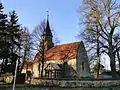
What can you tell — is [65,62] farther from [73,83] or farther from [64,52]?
[73,83]

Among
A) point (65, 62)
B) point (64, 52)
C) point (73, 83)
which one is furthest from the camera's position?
point (64, 52)

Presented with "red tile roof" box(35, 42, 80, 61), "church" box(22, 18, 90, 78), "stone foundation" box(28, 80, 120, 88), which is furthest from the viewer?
"red tile roof" box(35, 42, 80, 61)

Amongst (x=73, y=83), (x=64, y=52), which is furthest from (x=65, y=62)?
Result: (x=73, y=83)

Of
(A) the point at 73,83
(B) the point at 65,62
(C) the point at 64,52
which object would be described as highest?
(C) the point at 64,52

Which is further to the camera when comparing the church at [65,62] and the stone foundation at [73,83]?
the church at [65,62]

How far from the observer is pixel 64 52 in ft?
175

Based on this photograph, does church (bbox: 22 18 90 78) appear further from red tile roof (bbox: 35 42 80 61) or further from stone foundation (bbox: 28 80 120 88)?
stone foundation (bbox: 28 80 120 88)

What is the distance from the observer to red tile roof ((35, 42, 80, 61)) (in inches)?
2009

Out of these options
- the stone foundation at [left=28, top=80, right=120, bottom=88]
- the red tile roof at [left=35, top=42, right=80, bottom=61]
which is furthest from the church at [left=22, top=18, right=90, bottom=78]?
the stone foundation at [left=28, top=80, right=120, bottom=88]

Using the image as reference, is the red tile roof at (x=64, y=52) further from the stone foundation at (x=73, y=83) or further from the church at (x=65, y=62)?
the stone foundation at (x=73, y=83)

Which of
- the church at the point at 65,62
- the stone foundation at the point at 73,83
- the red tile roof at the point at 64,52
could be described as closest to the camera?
the stone foundation at the point at 73,83

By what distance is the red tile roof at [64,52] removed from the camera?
5103cm

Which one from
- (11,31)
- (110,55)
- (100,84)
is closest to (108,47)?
(110,55)

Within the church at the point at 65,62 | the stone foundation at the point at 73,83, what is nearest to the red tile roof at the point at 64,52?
the church at the point at 65,62
